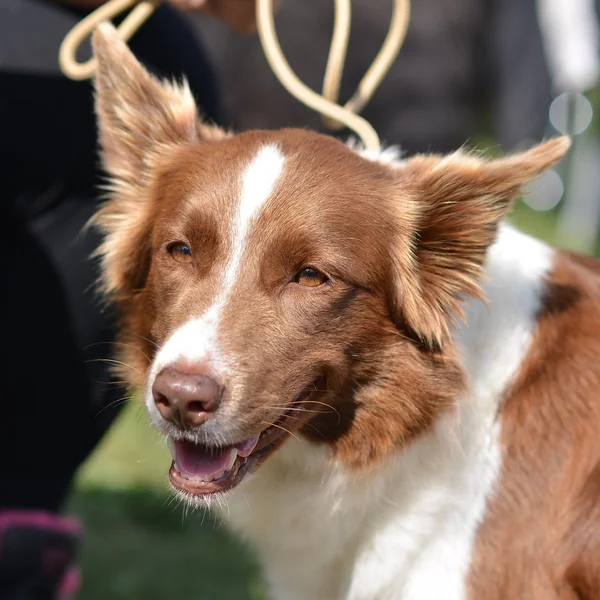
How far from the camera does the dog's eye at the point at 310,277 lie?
3.05 meters

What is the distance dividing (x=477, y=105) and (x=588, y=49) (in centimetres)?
351

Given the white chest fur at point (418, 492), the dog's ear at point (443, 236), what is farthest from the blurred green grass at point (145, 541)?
the dog's ear at point (443, 236)

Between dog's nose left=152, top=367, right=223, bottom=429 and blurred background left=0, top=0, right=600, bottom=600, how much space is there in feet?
6.10

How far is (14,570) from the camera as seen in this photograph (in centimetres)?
401

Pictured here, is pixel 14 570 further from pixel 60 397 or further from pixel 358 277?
pixel 358 277

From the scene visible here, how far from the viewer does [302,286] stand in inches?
120

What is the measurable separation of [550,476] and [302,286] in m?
1.04

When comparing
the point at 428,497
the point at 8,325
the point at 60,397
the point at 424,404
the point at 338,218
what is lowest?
the point at 60,397

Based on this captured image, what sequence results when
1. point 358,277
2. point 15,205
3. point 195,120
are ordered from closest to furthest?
point 358,277
point 195,120
point 15,205

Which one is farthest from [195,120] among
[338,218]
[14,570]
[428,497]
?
[14,570]

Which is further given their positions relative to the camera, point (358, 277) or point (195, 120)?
point (195, 120)

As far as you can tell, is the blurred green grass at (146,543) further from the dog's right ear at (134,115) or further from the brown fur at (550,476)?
the brown fur at (550,476)

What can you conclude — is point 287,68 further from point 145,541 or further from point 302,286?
point 145,541

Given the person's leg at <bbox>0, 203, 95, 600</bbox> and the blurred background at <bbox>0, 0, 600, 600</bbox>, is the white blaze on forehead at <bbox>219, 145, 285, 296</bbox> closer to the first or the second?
the person's leg at <bbox>0, 203, 95, 600</bbox>
